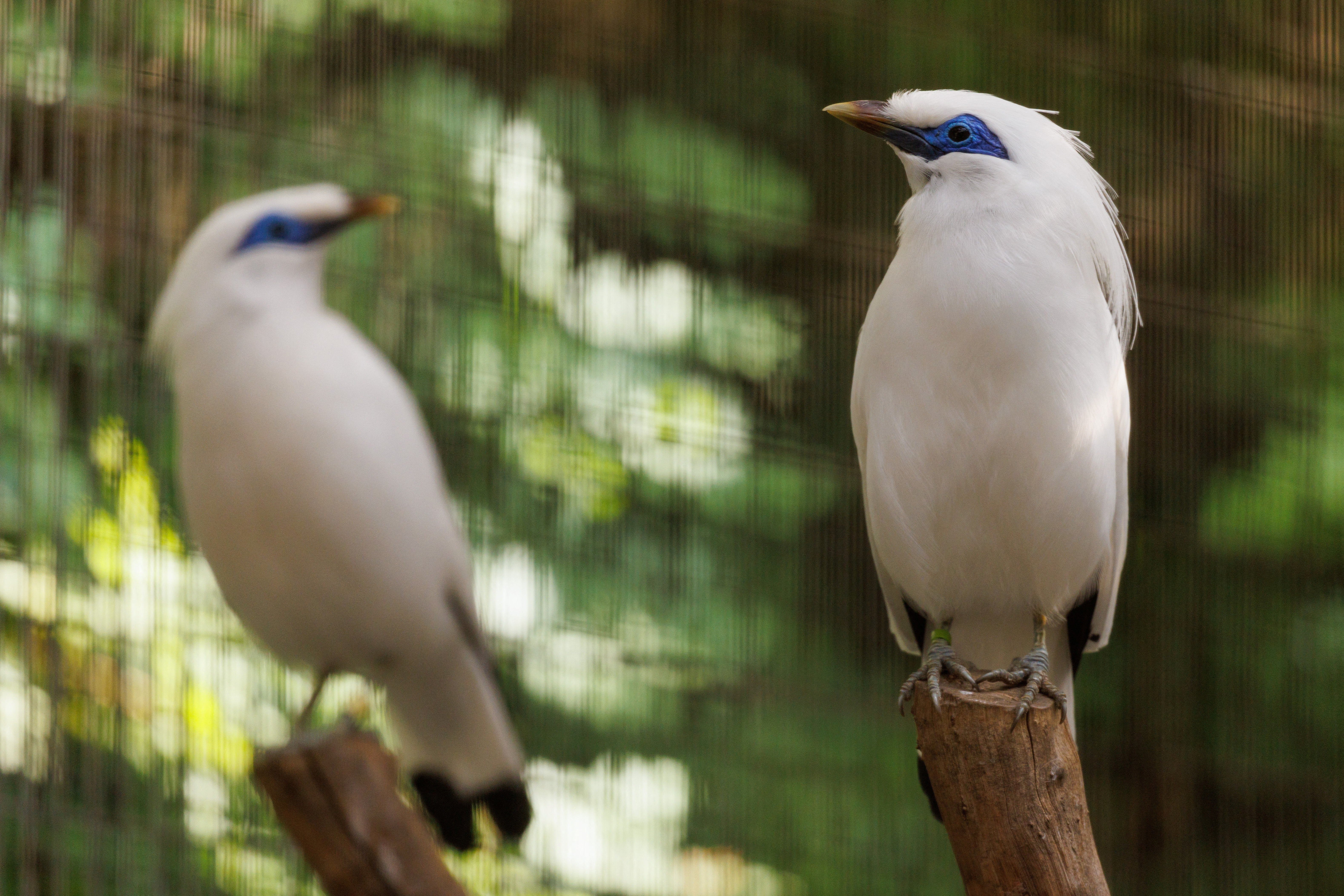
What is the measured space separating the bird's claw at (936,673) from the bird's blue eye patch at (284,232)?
88 centimetres

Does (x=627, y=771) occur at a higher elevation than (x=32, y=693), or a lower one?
lower

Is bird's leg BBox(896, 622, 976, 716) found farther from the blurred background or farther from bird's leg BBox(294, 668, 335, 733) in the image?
the blurred background

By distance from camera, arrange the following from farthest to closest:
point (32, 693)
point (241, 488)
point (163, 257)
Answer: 1. point (163, 257)
2. point (32, 693)
3. point (241, 488)

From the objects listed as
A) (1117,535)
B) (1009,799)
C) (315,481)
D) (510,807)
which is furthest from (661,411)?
(1009,799)

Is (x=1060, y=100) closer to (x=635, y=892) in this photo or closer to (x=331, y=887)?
(x=635, y=892)

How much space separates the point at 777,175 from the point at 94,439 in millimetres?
1313

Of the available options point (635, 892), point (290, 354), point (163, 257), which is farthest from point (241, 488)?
point (635, 892)

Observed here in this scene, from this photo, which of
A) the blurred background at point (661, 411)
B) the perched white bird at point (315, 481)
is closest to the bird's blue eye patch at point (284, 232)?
the perched white bird at point (315, 481)

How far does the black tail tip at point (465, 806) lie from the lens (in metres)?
1.73

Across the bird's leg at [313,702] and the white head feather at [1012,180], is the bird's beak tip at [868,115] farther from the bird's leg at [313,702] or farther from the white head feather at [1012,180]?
the bird's leg at [313,702]

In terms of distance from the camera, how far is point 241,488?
1.47m

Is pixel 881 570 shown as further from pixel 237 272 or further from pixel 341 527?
pixel 237 272

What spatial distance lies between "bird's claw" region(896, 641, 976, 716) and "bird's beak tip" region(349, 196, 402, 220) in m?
0.83

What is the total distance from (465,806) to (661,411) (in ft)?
3.00
